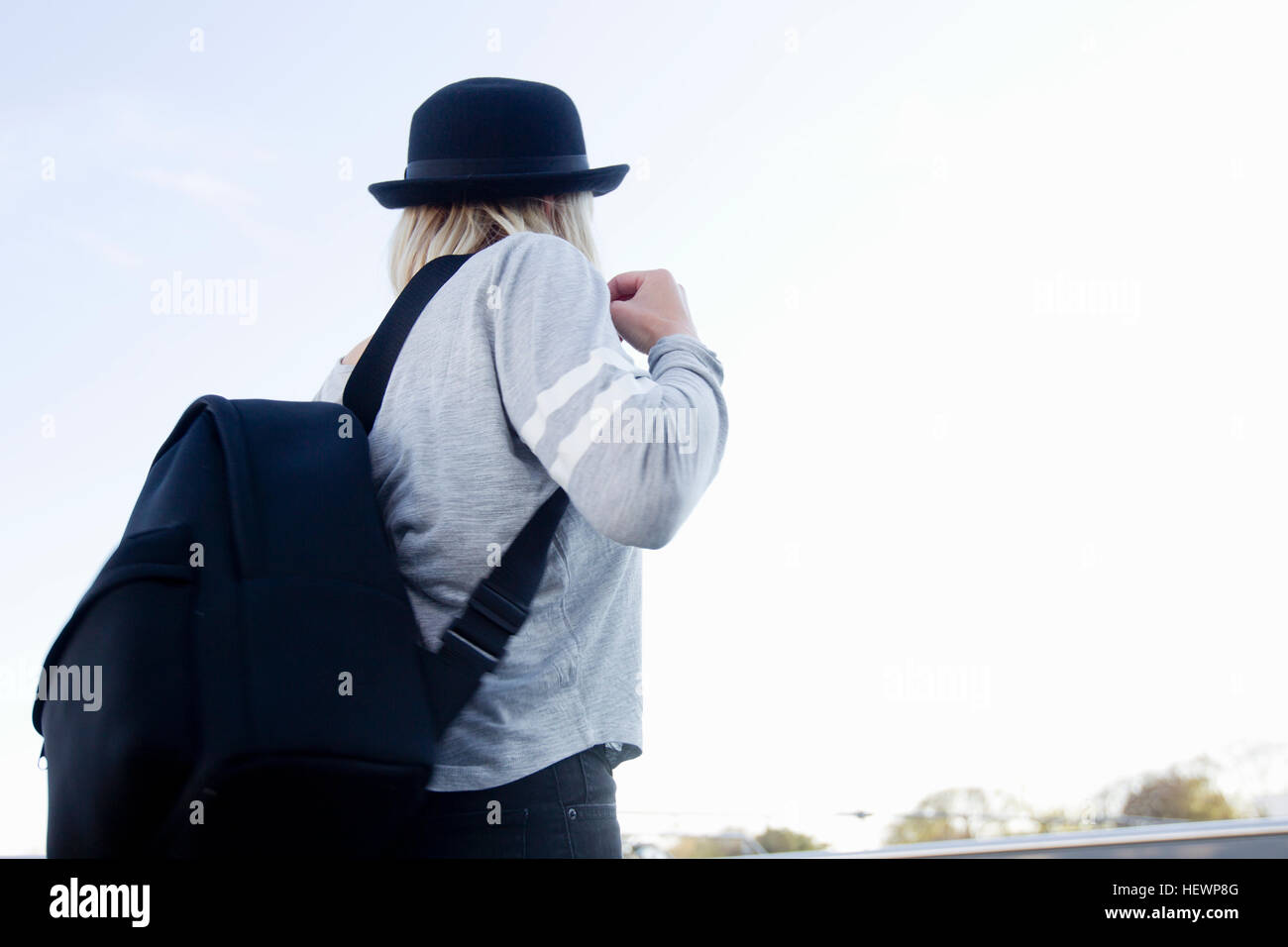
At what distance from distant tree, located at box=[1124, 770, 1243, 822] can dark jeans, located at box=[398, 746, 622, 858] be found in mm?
56653

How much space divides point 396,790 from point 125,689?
0.29 meters

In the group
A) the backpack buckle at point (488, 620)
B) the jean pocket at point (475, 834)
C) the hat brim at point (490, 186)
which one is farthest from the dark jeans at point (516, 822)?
the hat brim at point (490, 186)

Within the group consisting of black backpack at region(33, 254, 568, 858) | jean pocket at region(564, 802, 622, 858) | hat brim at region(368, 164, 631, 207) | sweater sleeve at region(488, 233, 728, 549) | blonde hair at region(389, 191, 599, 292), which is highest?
hat brim at region(368, 164, 631, 207)

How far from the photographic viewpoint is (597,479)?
1170 millimetres

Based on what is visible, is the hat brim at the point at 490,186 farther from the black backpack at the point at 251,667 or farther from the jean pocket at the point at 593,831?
the jean pocket at the point at 593,831

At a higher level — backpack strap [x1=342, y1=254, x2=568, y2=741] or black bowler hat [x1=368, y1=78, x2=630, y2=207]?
black bowler hat [x1=368, y1=78, x2=630, y2=207]

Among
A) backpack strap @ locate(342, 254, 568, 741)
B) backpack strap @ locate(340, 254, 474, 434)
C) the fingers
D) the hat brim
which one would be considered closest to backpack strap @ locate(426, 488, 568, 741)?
backpack strap @ locate(342, 254, 568, 741)

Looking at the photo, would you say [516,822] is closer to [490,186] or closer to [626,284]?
[626,284]

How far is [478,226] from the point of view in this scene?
1.61 meters

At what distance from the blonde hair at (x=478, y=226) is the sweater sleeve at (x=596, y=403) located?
265mm

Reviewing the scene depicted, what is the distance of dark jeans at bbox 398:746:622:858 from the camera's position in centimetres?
118

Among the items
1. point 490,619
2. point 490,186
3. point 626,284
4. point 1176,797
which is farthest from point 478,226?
A: point 1176,797

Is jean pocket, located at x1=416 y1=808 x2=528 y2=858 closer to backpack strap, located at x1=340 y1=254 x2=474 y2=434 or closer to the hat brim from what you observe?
backpack strap, located at x1=340 y1=254 x2=474 y2=434
